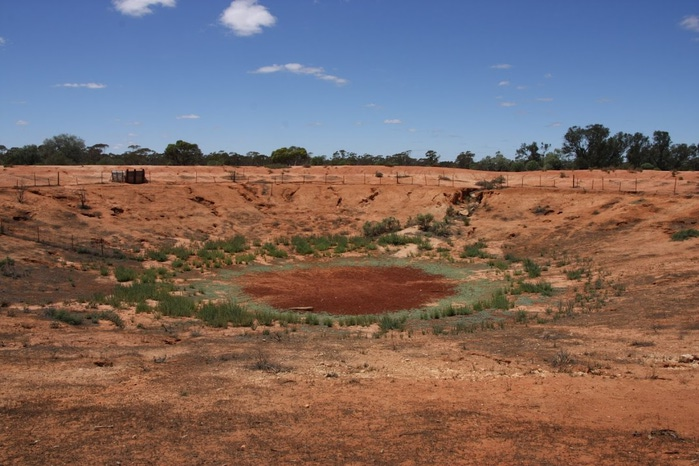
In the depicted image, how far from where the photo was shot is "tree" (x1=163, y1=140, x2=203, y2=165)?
63031 millimetres

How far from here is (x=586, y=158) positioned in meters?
61.0

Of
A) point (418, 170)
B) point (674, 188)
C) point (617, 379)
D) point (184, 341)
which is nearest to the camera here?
point (617, 379)

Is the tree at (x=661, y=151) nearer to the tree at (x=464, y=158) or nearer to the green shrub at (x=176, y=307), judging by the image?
the tree at (x=464, y=158)

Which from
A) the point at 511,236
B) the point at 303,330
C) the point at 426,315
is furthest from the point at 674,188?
the point at 303,330

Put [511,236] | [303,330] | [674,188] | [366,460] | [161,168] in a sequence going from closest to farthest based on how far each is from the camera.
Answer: [366,460], [303,330], [511,236], [674,188], [161,168]

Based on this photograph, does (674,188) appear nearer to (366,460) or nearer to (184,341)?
(184,341)

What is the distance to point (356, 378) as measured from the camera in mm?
10789

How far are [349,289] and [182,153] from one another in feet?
143

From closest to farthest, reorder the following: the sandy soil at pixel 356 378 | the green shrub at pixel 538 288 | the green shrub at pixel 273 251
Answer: the sandy soil at pixel 356 378 → the green shrub at pixel 538 288 → the green shrub at pixel 273 251

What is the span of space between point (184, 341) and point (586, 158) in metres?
55.3

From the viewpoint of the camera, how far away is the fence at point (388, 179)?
37.4 metres

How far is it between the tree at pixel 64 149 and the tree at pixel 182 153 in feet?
28.4

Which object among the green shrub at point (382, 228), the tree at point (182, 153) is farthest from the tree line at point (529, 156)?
the green shrub at point (382, 228)

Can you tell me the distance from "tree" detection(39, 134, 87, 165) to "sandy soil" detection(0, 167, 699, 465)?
30.6 m
